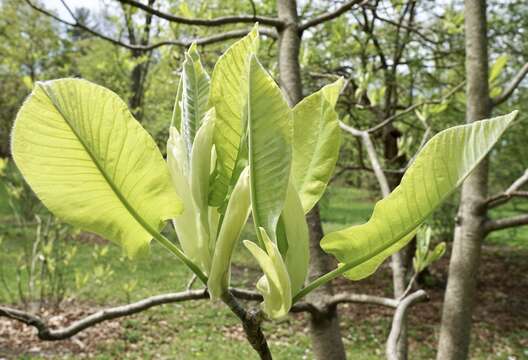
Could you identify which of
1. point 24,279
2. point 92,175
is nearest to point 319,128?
point 92,175

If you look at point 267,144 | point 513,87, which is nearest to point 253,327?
point 267,144

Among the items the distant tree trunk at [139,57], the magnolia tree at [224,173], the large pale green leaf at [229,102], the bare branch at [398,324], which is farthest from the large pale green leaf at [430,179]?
the distant tree trunk at [139,57]

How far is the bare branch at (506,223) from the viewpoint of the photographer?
1.19 metres

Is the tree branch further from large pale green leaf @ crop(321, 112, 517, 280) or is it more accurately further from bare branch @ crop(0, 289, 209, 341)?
bare branch @ crop(0, 289, 209, 341)

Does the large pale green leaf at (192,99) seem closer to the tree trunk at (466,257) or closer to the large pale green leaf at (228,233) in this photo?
the large pale green leaf at (228,233)

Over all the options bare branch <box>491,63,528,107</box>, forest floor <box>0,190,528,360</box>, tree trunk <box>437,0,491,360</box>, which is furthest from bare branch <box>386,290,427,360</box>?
forest floor <box>0,190,528,360</box>

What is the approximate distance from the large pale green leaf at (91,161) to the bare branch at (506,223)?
1041 millimetres

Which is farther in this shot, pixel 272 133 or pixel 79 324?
pixel 79 324

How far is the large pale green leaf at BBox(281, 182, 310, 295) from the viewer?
42 cm

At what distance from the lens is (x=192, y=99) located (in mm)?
458

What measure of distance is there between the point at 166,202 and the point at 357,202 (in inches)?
823

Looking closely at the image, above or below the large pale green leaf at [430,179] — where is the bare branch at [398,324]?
below

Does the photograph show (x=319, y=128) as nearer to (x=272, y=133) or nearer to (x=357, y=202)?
(x=272, y=133)

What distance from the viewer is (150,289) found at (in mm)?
7863
